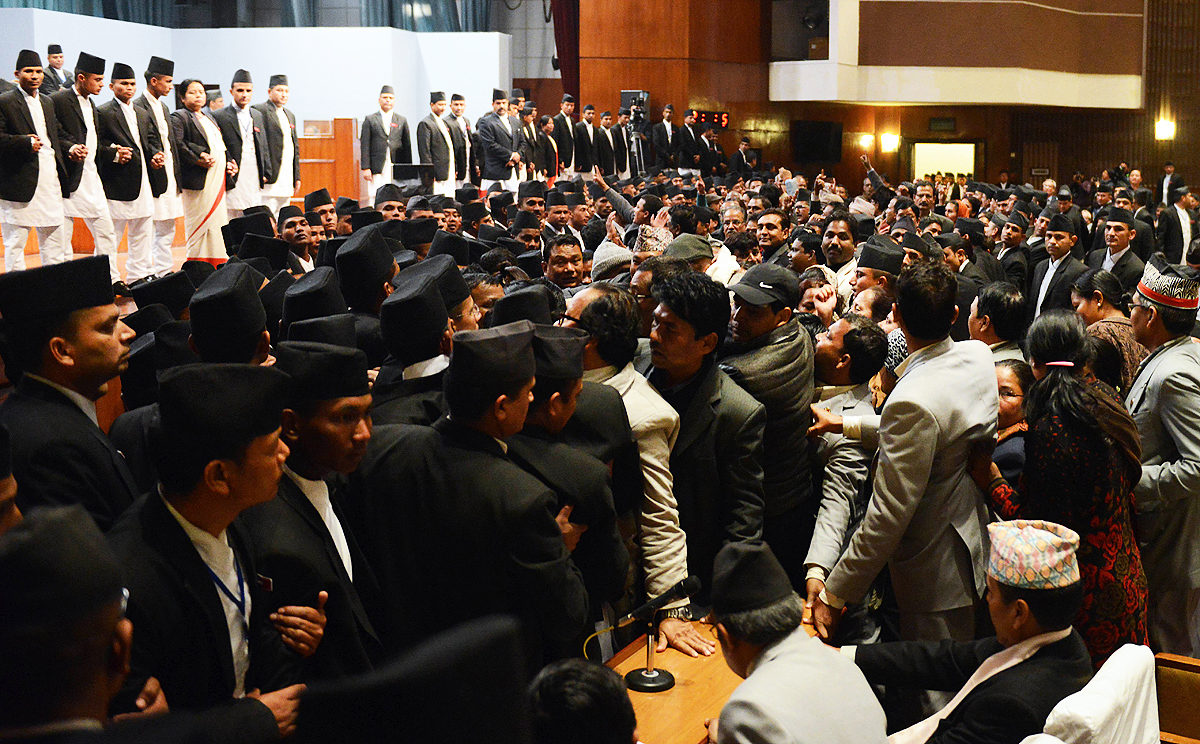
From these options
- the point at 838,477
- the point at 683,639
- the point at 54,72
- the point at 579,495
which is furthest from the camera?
the point at 54,72

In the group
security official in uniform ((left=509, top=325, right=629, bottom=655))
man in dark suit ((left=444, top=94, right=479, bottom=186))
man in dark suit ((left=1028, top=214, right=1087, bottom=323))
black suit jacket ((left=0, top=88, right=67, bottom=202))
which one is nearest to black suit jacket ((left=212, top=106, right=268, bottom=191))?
black suit jacket ((left=0, top=88, right=67, bottom=202))

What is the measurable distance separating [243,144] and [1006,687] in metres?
9.75

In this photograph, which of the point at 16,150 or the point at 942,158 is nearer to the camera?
the point at 16,150

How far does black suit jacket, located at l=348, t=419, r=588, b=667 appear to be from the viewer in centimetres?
231

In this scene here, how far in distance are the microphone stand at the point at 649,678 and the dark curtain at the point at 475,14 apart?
63.7 ft

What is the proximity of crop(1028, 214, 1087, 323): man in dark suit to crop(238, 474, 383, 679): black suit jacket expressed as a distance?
20.7 ft

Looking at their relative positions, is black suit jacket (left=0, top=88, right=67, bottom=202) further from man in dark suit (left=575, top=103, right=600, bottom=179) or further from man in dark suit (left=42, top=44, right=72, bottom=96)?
man in dark suit (left=575, top=103, right=600, bottom=179)

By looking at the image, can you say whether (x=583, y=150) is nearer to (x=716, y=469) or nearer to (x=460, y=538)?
(x=716, y=469)

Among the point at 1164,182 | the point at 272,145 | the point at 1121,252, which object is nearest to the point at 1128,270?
the point at 1121,252

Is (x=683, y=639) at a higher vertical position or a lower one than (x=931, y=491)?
lower

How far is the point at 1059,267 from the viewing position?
7.66 meters

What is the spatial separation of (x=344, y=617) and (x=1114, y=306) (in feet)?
13.6

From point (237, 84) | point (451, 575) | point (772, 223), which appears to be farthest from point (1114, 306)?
point (237, 84)

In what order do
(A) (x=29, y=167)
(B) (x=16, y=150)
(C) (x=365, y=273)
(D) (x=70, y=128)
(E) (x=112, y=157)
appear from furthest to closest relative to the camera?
1. (E) (x=112, y=157)
2. (D) (x=70, y=128)
3. (A) (x=29, y=167)
4. (B) (x=16, y=150)
5. (C) (x=365, y=273)
